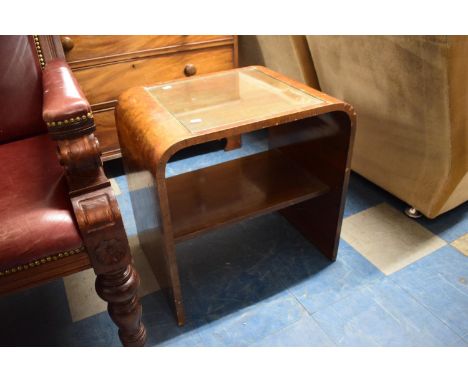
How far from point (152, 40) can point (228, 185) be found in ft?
2.18

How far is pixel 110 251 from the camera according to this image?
2.25 feet

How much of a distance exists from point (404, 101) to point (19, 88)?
100 centimetres

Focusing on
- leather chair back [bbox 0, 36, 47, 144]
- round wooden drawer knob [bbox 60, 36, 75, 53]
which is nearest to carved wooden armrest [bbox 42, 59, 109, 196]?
leather chair back [bbox 0, 36, 47, 144]

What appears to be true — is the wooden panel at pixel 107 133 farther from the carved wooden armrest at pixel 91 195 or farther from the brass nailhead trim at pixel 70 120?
the brass nailhead trim at pixel 70 120

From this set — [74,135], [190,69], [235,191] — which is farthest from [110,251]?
Result: [190,69]

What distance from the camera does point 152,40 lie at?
1363 mm

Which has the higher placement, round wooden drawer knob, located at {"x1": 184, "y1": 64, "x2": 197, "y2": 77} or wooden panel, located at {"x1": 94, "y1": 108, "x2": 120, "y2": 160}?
round wooden drawer knob, located at {"x1": 184, "y1": 64, "x2": 197, "y2": 77}

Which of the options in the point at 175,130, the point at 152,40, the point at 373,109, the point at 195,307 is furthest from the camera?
the point at 152,40

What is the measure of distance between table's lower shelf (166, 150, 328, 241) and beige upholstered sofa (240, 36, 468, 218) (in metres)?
0.32

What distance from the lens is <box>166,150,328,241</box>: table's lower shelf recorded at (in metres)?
0.93

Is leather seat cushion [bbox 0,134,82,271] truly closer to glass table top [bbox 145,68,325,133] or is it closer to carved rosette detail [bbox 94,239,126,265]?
carved rosette detail [bbox 94,239,126,265]

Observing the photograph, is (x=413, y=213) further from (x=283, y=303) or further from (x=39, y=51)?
(x=39, y=51)
